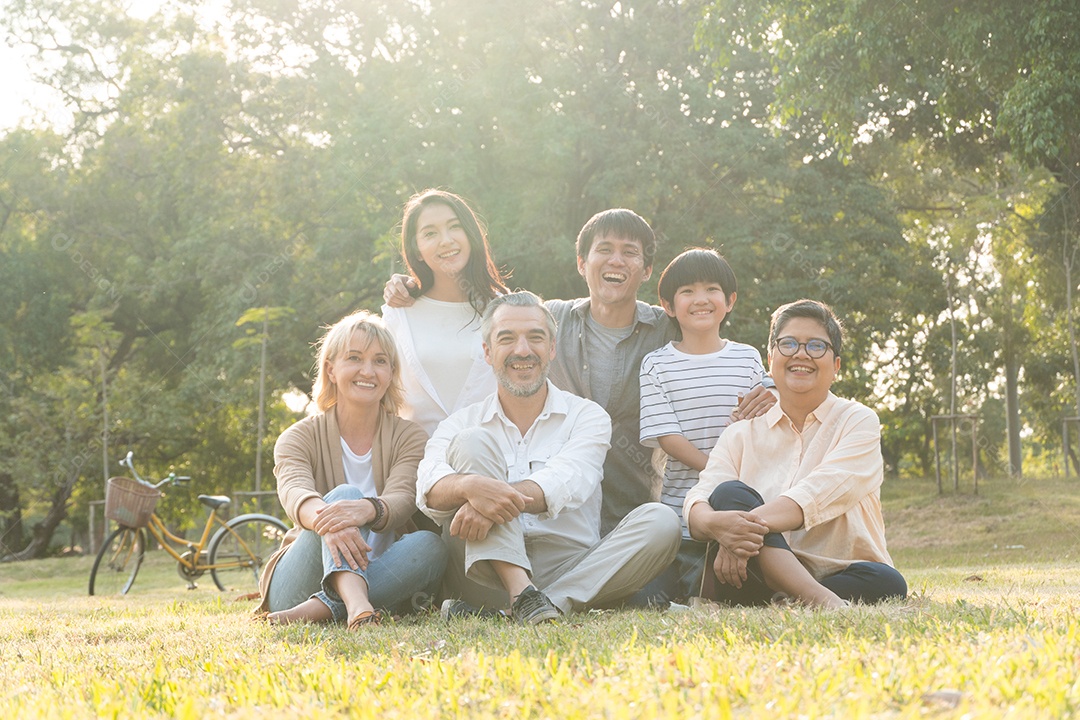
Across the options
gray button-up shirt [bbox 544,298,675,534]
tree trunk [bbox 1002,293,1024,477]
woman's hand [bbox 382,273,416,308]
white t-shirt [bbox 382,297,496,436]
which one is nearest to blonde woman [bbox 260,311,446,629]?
white t-shirt [bbox 382,297,496,436]

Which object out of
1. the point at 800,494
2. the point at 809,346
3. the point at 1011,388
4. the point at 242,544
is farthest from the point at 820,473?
the point at 1011,388

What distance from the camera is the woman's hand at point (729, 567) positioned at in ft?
13.8

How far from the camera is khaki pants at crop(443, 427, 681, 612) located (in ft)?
14.0

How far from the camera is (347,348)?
16.0 ft

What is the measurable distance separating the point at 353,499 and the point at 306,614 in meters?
0.49

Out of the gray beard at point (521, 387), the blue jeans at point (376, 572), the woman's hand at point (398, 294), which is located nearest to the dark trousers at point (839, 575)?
the gray beard at point (521, 387)

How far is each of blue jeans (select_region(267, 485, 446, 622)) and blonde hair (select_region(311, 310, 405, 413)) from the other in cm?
57

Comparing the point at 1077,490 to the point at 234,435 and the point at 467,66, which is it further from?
the point at 234,435

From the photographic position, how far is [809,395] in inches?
178

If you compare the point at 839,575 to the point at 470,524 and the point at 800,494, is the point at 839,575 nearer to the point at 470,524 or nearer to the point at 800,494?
the point at 800,494

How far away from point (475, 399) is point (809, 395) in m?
1.67

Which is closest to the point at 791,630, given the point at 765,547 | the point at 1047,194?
the point at 765,547

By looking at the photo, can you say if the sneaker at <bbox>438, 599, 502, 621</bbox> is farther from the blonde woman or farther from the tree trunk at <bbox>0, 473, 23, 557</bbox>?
the tree trunk at <bbox>0, 473, 23, 557</bbox>

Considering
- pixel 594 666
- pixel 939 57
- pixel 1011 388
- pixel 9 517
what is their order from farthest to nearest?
pixel 9 517
pixel 1011 388
pixel 939 57
pixel 594 666
